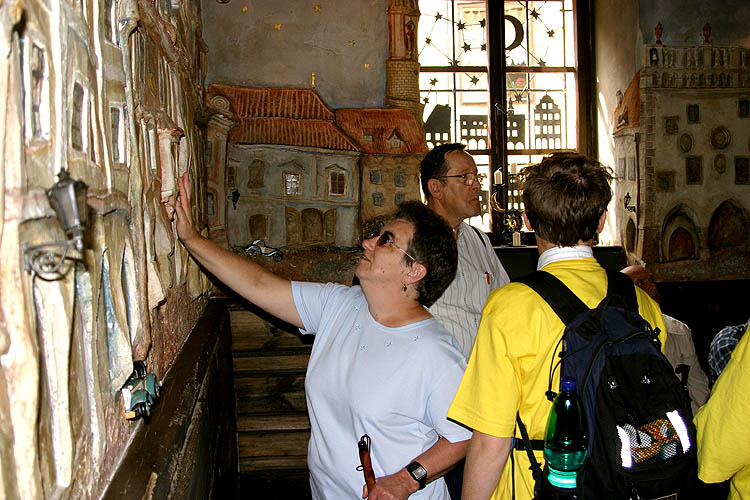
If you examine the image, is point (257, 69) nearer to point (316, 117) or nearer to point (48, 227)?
point (316, 117)

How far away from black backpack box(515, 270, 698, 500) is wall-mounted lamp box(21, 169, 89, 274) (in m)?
1.16

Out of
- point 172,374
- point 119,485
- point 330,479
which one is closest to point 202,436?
point 172,374

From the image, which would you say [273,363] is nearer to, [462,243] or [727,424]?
[462,243]

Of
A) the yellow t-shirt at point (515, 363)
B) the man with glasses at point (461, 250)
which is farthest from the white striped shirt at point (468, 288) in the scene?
the yellow t-shirt at point (515, 363)

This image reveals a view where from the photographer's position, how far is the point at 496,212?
21.1 feet

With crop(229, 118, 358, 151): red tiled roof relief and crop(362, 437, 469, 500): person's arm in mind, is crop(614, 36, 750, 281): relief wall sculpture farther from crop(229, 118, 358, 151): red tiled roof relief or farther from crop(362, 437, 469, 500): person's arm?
A: crop(362, 437, 469, 500): person's arm

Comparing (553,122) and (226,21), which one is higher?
(226,21)

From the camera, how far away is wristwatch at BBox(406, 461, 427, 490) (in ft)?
6.39

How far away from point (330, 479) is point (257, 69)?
4106 mm

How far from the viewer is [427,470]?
196 cm

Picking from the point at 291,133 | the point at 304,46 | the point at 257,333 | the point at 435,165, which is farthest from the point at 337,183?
the point at 435,165

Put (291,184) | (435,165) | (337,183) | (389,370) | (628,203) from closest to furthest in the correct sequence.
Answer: (389,370) → (435,165) → (291,184) → (337,183) → (628,203)

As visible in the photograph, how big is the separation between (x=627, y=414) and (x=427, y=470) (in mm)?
602

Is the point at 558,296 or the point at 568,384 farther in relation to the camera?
the point at 558,296
